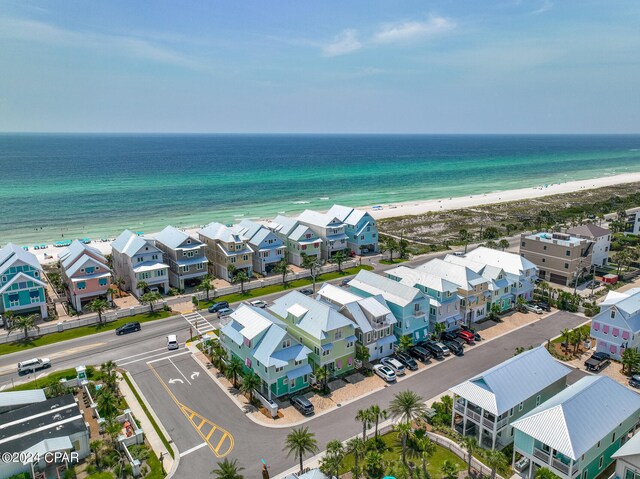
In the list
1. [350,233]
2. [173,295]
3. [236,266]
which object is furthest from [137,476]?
[350,233]

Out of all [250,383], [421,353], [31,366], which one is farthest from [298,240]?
[31,366]

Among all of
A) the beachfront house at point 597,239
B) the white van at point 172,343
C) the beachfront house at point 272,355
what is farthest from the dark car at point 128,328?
the beachfront house at point 597,239

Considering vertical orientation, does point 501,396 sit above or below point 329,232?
below

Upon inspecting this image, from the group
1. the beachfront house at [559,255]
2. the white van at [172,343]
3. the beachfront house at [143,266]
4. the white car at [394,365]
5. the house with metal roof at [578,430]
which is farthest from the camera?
the beachfront house at [559,255]

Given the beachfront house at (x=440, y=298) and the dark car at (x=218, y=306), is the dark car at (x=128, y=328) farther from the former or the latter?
the beachfront house at (x=440, y=298)

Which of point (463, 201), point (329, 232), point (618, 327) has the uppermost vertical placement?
point (329, 232)

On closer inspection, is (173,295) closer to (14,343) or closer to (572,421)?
(14,343)

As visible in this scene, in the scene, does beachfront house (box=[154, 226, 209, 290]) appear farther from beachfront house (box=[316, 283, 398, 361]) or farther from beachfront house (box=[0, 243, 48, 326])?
beachfront house (box=[316, 283, 398, 361])

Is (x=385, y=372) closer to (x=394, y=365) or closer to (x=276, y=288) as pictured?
(x=394, y=365)

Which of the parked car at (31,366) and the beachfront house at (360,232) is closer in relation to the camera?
the parked car at (31,366)
